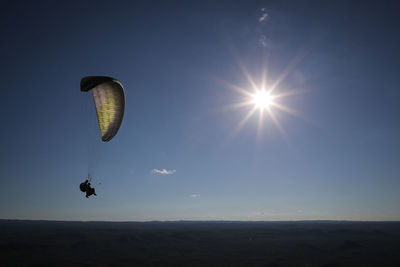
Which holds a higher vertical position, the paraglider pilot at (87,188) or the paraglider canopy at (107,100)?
the paraglider canopy at (107,100)

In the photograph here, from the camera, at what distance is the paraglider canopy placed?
1563cm

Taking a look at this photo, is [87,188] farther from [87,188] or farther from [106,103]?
[106,103]

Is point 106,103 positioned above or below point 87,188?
above

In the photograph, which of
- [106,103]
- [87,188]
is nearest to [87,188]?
[87,188]

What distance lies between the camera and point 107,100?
1697 centimetres

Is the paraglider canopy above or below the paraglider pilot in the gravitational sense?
above

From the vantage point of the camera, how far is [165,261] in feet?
228

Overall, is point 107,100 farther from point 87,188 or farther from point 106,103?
point 87,188

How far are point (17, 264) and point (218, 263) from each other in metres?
49.5

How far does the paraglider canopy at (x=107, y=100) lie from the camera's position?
15633mm

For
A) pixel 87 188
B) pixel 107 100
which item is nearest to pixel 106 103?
pixel 107 100

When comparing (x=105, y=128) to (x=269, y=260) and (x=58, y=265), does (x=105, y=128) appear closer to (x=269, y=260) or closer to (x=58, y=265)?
(x=58, y=265)

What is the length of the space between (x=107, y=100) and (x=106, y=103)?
240 millimetres

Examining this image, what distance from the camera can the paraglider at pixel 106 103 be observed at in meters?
15.6
